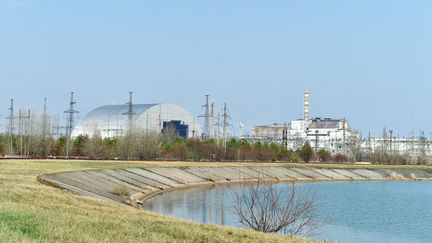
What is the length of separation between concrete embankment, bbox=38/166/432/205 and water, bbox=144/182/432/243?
2.57 metres

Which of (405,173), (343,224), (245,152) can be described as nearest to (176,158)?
(245,152)

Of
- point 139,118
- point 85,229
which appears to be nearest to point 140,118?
point 139,118

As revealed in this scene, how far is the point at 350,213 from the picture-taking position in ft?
151

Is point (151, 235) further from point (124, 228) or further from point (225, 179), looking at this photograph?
point (225, 179)

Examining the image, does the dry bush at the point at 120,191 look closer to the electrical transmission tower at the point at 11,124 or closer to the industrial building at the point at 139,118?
the electrical transmission tower at the point at 11,124

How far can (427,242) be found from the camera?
32625mm

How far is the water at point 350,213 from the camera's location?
114 ft

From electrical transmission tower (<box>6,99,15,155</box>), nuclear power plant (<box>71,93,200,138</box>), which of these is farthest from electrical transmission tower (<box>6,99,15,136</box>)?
nuclear power plant (<box>71,93,200,138</box>)

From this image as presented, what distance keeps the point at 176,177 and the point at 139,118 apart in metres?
106

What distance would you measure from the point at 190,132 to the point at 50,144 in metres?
99.4

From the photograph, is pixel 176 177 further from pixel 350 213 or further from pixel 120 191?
pixel 350 213

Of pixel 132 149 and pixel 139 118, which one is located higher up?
pixel 139 118

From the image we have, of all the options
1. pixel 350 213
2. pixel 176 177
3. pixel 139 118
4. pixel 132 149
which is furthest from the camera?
pixel 139 118

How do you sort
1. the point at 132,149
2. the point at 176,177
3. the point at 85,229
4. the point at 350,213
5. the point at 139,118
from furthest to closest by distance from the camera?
the point at 139,118, the point at 132,149, the point at 176,177, the point at 350,213, the point at 85,229
